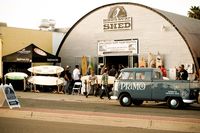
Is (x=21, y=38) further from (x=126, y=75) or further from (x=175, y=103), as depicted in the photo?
(x=175, y=103)

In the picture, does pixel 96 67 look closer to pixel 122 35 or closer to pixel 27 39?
pixel 122 35

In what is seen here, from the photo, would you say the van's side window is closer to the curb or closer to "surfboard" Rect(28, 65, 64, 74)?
the curb

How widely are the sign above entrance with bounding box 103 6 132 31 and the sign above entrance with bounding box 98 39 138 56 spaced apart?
0.99 metres

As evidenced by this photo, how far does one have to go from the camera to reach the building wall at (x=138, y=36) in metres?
30.0

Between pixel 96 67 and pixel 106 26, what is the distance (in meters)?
3.04

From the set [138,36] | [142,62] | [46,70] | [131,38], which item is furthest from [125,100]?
[131,38]

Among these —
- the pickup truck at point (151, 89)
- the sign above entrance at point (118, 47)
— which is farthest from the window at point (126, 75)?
the sign above entrance at point (118, 47)

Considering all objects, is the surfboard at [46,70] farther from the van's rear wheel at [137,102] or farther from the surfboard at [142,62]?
the van's rear wheel at [137,102]

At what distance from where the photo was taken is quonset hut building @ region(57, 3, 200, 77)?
98.2ft

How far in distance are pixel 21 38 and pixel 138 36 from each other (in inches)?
395

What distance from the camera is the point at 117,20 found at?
3256cm

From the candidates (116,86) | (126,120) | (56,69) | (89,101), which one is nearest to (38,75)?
(56,69)

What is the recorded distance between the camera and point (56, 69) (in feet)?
99.8

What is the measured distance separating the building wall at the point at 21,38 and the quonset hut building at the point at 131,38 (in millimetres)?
2790
